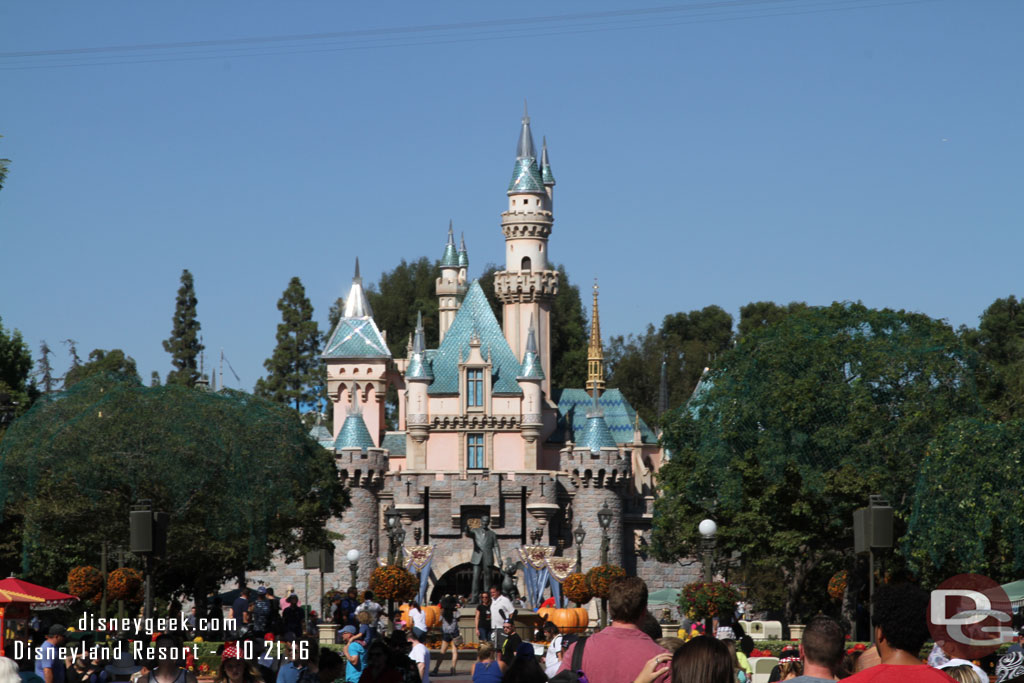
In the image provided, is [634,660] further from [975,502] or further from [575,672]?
[975,502]

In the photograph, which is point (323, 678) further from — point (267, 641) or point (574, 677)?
point (267, 641)

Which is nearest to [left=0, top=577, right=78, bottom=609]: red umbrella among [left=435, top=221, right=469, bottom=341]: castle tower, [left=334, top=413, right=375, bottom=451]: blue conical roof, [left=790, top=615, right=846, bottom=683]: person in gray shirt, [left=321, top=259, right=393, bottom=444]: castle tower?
[left=790, top=615, right=846, bottom=683]: person in gray shirt

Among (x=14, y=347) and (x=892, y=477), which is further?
(x=14, y=347)

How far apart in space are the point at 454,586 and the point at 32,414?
34019mm

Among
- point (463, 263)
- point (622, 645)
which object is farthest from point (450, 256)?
→ point (622, 645)

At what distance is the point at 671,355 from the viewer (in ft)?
339

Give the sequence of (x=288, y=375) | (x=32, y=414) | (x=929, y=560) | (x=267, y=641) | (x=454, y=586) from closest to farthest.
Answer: (x=267, y=641) < (x=929, y=560) < (x=32, y=414) < (x=454, y=586) < (x=288, y=375)

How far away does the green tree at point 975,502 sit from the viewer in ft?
115

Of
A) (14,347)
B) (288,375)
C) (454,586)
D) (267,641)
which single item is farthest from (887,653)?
(288,375)

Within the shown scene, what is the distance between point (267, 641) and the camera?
22.5 metres

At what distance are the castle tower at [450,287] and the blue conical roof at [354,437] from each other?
14.1 metres

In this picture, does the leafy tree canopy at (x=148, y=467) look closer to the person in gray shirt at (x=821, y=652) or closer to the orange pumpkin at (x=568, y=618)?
the orange pumpkin at (x=568, y=618)

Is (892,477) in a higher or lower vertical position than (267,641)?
higher

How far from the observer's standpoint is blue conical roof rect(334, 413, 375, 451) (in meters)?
71.8
